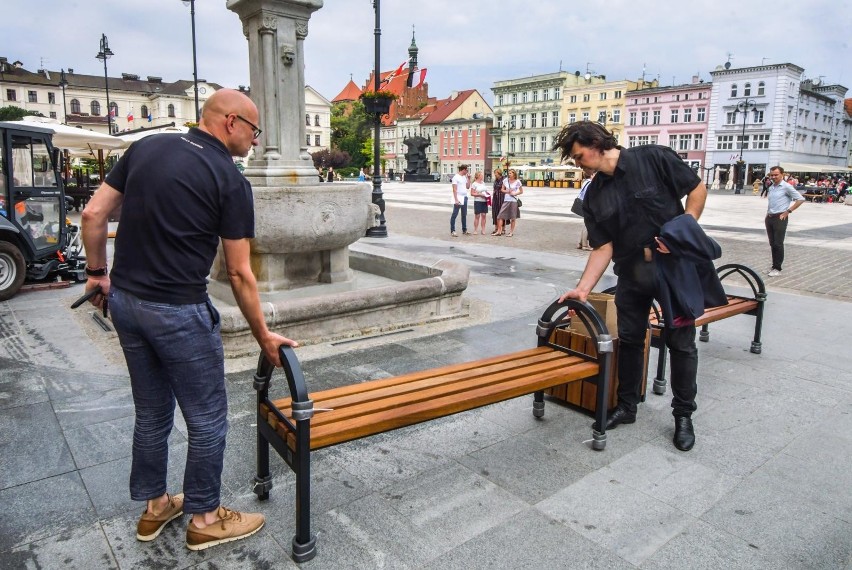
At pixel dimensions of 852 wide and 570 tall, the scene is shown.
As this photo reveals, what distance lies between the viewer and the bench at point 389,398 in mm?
2482

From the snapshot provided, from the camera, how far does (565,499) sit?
9.93 feet

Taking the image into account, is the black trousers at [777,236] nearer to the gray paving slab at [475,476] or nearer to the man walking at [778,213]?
the man walking at [778,213]

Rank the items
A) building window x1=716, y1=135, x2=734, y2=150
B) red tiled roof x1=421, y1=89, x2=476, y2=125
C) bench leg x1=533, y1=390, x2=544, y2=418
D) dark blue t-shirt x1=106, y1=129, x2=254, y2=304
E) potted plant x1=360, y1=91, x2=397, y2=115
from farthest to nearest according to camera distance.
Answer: red tiled roof x1=421, y1=89, x2=476, y2=125
building window x1=716, y1=135, x2=734, y2=150
potted plant x1=360, y1=91, x2=397, y2=115
bench leg x1=533, y1=390, x2=544, y2=418
dark blue t-shirt x1=106, y1=129, x2=254, y2=304

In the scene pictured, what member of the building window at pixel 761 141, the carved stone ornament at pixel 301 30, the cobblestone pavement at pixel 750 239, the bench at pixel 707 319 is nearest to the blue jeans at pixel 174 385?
the bench at pixel 707 319

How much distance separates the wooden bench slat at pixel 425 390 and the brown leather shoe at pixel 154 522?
67cm

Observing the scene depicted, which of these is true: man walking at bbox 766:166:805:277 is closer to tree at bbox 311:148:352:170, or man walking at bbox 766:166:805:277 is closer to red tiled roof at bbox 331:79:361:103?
tree at bbox 311:148:352:170

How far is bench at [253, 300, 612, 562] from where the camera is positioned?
8.14ft

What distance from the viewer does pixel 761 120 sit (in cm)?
6806

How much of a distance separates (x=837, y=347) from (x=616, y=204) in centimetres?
370

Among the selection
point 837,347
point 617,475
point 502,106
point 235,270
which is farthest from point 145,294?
point 502,106

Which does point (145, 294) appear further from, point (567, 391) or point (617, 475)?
point (567, 391)

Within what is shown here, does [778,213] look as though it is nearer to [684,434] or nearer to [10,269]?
[684,434]

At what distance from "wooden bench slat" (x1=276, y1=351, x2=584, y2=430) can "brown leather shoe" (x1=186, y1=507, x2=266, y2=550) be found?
49 centimetres

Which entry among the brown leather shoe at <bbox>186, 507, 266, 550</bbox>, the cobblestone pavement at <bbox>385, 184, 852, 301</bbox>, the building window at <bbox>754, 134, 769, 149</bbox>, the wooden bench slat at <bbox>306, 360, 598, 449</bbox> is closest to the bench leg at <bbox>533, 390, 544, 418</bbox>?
the wooden bench slat at <bbox>306, 360, 598, 449</bbox>
